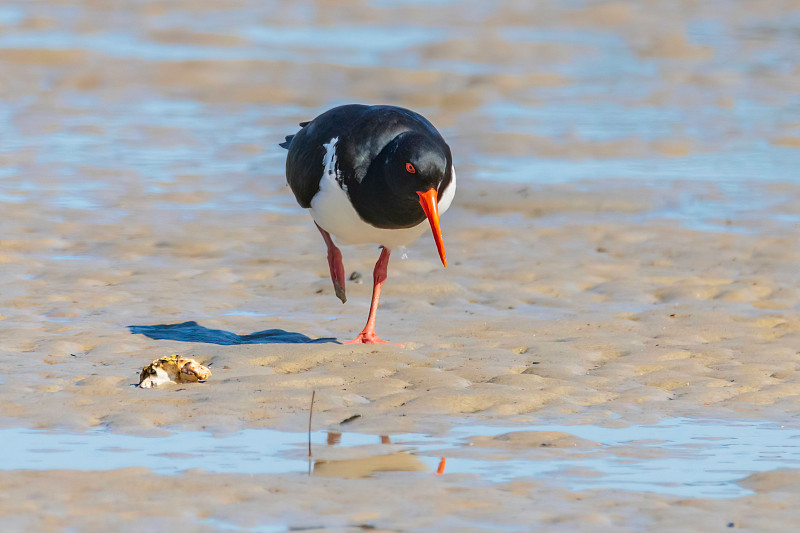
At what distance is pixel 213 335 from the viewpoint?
6895mm

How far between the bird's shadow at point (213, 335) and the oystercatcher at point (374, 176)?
0.39m

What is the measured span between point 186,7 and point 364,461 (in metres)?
16.3

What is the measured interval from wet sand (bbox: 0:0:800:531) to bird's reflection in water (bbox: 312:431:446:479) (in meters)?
0.11

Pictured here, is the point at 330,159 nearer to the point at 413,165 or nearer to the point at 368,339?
the point at 413,165

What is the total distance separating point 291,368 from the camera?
623cm

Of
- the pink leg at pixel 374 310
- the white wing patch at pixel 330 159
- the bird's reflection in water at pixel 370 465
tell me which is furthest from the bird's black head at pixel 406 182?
the bird's reflection in water at pixel 370 465

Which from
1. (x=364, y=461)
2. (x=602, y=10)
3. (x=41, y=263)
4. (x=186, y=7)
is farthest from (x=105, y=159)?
(x=602, y=10)

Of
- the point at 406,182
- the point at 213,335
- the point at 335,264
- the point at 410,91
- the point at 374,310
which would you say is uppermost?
the point at 406,182

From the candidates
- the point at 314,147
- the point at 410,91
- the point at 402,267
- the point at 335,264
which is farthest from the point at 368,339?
the point at 410,91

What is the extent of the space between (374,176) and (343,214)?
339 mm

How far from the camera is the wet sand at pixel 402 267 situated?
4434 mm

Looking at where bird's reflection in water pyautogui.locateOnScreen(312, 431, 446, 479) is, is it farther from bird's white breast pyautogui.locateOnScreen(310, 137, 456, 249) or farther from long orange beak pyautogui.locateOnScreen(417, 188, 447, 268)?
bird's white breast pyautogui.locateOnScreen(310, 137, 456, 249)

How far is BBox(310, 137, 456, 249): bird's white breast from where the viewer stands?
6645 mm

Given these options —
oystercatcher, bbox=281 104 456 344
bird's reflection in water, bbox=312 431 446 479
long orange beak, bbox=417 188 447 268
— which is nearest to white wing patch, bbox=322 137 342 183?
oystercatcher, bbox=281 104 456 344
